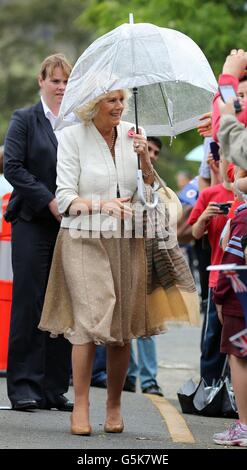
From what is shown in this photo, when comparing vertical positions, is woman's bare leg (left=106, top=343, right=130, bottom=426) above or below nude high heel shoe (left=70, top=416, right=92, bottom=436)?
above

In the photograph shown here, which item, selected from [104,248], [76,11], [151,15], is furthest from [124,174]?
[76,11]

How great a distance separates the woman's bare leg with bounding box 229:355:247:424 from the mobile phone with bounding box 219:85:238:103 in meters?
1.46

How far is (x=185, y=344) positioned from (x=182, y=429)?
6.83 metres

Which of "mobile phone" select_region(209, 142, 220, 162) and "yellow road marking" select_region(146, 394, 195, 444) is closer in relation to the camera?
"yellow road marking" select_region(146, 394, 195, 444)

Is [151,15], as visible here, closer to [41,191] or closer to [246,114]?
[41,191]

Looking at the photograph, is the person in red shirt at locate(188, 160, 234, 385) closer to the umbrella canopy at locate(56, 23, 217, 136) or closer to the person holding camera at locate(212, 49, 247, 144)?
the umbrella canopy at locate(56, 23, 217, 136)

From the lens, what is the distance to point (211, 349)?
29.7 ft

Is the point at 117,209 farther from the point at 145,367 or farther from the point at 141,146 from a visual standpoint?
the point at 145,367

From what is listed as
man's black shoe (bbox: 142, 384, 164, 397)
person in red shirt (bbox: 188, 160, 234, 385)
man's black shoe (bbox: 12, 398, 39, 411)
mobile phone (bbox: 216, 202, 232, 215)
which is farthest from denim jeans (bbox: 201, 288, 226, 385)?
man's black shoe (bbox: 12, 398, 39, 411)

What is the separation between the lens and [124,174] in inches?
288

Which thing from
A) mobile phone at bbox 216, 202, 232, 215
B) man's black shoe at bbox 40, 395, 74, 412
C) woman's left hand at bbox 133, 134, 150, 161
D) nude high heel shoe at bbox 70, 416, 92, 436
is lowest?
man's black shoe at bbox 40, 395, 74, 412

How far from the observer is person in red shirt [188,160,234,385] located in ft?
28.7

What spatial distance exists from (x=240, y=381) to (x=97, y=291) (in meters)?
0.90

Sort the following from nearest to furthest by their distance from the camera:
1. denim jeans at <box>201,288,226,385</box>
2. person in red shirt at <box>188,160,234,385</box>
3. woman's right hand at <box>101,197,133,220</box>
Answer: woman's right hand at <box>101,197,133,220</box> → person in red shirt at <box>188,160,234,385</box> → denim jeans at <box>201,288,226,385</box>
